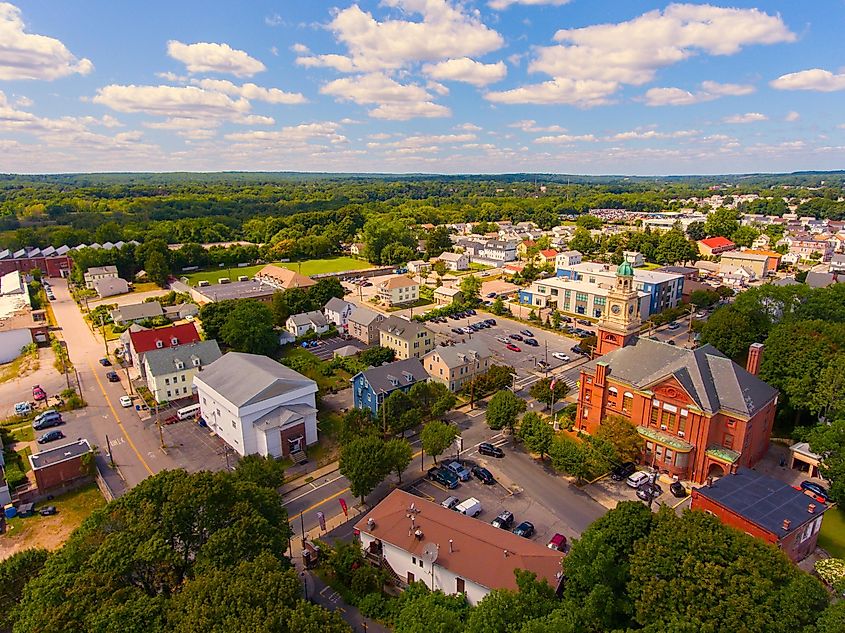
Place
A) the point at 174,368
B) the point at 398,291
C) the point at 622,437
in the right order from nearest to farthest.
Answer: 1. the point at 622,437
2. the point at 174,368
3. the point at 398,291

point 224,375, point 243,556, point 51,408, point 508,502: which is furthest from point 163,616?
point 51,408

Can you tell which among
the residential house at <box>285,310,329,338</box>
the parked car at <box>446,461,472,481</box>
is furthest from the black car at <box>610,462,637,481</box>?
the residential house at <box>285,310,329,338</box>

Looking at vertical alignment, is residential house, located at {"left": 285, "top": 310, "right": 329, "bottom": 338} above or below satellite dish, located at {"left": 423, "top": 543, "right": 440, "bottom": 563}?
below

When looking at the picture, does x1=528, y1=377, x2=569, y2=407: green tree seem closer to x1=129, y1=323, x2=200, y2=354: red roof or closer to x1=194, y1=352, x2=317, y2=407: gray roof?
x1=194, y1=352, x2=317, y2=407: gray roof

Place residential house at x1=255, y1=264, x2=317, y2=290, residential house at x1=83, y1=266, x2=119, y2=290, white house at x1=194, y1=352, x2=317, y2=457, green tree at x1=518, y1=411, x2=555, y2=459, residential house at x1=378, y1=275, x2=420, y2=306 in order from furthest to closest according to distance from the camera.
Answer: residential house at x1=83, y1=266, x2=119, y2=290
residential house at x1=255, y1=264, x2=317, y2=290
residential house at x1=378, y1=275, x2=420, y2=306
white house at x1=194, y1=352, x2=317, y2=457
green tree at x1=518, y1=411, x2=555, y2=459

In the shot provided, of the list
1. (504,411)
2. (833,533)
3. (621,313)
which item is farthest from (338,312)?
(833,533)

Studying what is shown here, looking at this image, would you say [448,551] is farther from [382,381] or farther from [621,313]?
[621,313]

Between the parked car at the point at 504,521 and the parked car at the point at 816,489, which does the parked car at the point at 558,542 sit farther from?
the parked car at the point at 816,489
